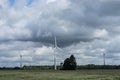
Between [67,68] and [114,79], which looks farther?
[67,68]

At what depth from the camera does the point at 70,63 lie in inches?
6255

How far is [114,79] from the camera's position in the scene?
7106cm

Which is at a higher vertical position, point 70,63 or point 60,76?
point 70,63

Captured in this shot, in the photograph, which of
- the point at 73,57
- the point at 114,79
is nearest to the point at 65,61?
the point at 73,57

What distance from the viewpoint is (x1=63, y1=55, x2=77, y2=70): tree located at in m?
157

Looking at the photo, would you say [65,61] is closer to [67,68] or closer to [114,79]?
[67,68]

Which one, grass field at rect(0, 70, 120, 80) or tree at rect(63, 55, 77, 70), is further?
tree at rect(63, 55, 77, 70)

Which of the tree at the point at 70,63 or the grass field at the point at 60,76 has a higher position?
the tree at the point at 70,63

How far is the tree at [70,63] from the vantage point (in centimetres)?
15738

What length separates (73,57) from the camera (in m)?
160

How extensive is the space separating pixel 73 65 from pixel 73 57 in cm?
357

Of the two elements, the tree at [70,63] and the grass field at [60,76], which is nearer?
the grass field at [60,76]

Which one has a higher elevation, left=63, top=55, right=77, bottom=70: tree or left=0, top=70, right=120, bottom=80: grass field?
left=63, top=55, right=77, bottom=70: tree

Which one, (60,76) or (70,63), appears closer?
(60,76)
